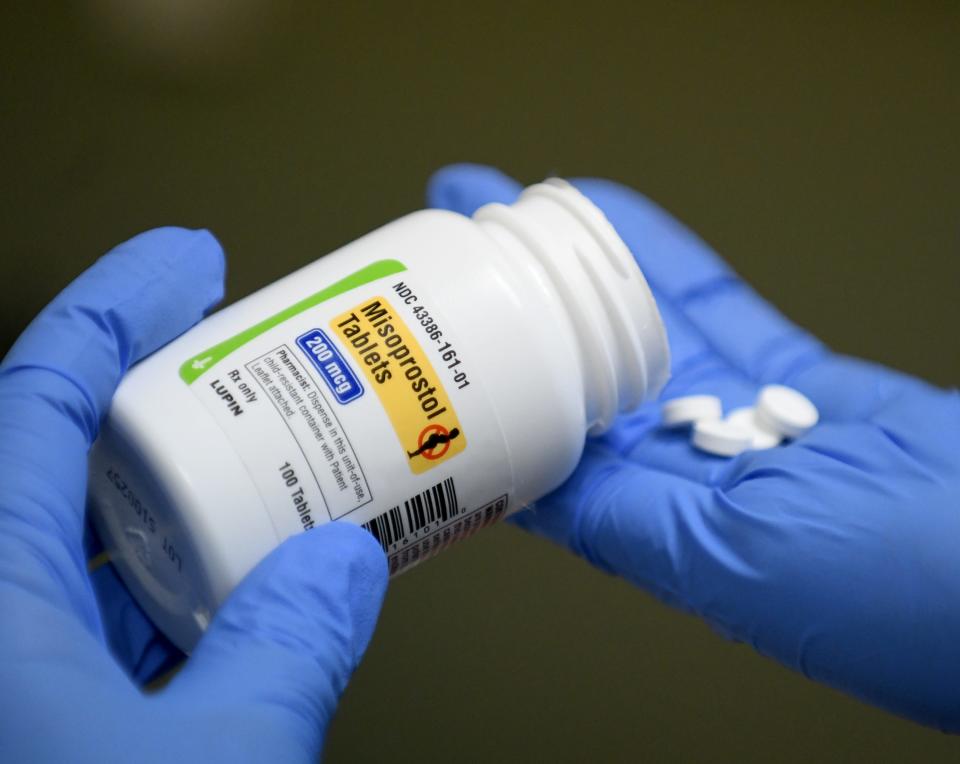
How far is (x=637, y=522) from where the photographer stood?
891mm

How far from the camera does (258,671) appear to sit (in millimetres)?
667

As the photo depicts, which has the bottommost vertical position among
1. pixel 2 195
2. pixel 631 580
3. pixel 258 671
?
pixel 631 580

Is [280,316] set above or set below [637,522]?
above

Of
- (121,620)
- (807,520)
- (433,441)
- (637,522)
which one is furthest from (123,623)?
(807,520)

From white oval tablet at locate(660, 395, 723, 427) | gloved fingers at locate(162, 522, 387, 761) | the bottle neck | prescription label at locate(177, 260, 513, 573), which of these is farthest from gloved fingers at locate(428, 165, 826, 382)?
gloved fingers at locate(162, 522, 387, 761)

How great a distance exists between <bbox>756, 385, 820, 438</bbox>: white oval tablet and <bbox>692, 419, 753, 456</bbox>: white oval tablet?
0.02 metres

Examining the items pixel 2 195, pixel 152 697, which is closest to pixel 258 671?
pixel 152 697

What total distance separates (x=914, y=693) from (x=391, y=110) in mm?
1142

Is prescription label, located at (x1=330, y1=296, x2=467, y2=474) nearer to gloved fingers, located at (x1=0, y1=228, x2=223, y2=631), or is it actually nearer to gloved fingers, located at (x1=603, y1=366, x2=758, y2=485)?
gloved fingers, located at (x1=0, y1=228, x2=223, y2=631)

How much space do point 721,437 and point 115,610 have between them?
518 mm

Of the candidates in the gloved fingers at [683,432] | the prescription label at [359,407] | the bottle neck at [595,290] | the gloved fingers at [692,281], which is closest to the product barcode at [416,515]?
the prescription label at [359,407]

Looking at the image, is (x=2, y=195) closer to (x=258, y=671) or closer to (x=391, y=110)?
(x=391, y=110)

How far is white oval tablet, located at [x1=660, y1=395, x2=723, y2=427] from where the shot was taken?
0.96 meters

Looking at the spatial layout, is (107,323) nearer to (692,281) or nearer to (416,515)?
(416,515)
